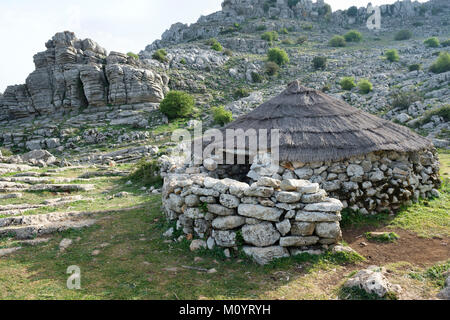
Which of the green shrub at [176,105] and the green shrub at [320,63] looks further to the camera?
the green shrub at [320,63]

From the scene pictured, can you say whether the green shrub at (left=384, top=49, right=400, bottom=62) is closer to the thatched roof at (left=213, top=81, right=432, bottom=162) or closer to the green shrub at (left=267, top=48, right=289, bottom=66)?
the green shrub at (left=267, top=48, right=289, bottom=66)

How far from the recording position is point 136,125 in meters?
32.0

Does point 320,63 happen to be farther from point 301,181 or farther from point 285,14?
point 301,181

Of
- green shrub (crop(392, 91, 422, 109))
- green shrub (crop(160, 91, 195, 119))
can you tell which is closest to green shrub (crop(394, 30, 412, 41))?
green shrub (crop(392, 91, 422, 109))

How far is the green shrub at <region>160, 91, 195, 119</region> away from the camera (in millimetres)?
32531

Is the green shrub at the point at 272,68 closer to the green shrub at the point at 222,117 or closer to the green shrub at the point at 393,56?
the green shrub at the point at 393,56

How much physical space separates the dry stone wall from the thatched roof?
2220 millimetres

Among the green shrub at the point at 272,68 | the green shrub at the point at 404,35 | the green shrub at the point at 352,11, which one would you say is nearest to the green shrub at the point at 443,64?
the green shrub at the point at 272,68

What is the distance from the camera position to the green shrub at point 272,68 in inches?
1756

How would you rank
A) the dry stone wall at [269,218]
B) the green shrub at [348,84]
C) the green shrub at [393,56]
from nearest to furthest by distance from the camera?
the dry stone wall at [269,218] < the green shrub at [348,84] < the green shrub at [393,56]

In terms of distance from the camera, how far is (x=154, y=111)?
114 ft

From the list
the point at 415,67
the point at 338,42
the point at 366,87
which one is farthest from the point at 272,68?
the point at 338,42

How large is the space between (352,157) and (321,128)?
127 cm

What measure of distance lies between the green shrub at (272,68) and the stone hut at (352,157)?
121ft
